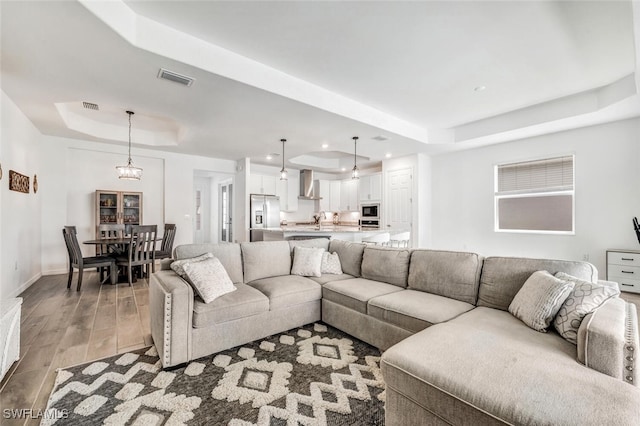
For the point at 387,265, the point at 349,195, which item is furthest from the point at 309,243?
the point at 349,195

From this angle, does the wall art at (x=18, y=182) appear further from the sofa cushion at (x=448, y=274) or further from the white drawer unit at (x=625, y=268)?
the white drawer unit at (x=625, y=268)

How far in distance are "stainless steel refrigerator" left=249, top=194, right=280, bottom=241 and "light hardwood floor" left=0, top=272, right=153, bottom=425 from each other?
3.11 meters

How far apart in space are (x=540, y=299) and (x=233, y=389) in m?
2.15

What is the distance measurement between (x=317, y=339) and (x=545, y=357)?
1.76 meters

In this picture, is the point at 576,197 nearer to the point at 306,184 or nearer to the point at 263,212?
the point at 306,184

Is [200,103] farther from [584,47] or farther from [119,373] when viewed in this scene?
[584,47]

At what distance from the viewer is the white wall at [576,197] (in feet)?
13.6

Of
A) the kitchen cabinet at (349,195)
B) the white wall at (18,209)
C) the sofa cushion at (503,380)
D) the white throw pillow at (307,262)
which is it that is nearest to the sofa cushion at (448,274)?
the sofa cushion at (503,380)

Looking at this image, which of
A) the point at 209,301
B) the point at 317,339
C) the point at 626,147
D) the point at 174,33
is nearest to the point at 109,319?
the point at 209,301

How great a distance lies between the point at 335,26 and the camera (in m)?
2.42

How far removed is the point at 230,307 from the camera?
2.37 m

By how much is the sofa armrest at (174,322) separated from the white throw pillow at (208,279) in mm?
129

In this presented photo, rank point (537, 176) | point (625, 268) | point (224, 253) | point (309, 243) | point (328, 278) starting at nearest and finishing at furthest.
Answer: point (224, 253), point (328, 278), point (309, 243), point (625, 268), point (537, 176)

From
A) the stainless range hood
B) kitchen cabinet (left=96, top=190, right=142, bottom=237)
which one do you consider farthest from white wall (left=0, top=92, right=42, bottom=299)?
the stainless range hood
